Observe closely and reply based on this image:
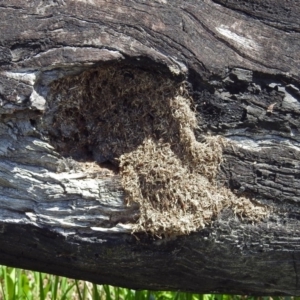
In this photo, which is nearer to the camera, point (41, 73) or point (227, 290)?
point (41, 73)

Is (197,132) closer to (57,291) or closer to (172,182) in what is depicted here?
(172,182)

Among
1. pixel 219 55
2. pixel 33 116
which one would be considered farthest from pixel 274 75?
pixel 33 116

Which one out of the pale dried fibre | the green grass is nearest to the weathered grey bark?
the pale dried fibre

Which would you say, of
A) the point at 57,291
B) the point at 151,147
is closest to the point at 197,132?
the point at 151,147

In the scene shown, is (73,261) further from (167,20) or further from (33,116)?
(167,20)

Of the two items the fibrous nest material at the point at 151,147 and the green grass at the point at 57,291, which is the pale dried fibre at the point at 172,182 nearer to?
the fibrous nest material at the point at 151,147

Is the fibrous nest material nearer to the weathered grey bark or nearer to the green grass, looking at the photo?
the weathered grey bark
